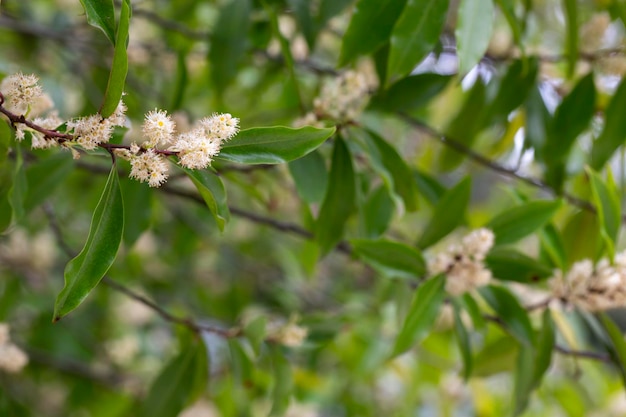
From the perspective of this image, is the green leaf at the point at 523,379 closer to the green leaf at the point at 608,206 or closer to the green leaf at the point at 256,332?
the green leaf at the point at 608,206

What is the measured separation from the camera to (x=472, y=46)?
82cm

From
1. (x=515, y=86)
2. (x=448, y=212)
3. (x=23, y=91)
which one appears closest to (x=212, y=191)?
(x=23, y=91)

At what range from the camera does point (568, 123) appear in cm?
113

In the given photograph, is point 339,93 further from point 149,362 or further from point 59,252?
point 59,252

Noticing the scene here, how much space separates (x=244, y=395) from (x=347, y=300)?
83cm

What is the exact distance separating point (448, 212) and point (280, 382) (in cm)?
38

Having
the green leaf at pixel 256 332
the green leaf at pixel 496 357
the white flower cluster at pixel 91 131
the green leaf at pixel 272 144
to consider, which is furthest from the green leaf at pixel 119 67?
the green leaf at pixel 496 357

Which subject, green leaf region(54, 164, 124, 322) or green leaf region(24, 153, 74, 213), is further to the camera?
green leaf region(24, 153, 74, 213)

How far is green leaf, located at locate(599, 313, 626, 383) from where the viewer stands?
102 centimetres

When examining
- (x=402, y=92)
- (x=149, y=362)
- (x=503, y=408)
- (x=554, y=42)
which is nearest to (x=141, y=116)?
(x=402, y=92)

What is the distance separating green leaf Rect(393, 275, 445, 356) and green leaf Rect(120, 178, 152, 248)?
20.4 inches

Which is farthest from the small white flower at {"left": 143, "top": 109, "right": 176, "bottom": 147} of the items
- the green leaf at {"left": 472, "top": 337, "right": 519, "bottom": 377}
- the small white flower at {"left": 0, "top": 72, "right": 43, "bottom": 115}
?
the green leaf at {"left": 472, "top": 337, "right": 519, "bottom": 377}

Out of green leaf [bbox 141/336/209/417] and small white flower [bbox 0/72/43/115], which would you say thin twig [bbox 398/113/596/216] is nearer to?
green leaf [bbox 141/336/209/417]

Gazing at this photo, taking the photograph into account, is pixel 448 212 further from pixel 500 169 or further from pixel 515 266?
pixel 500 169
